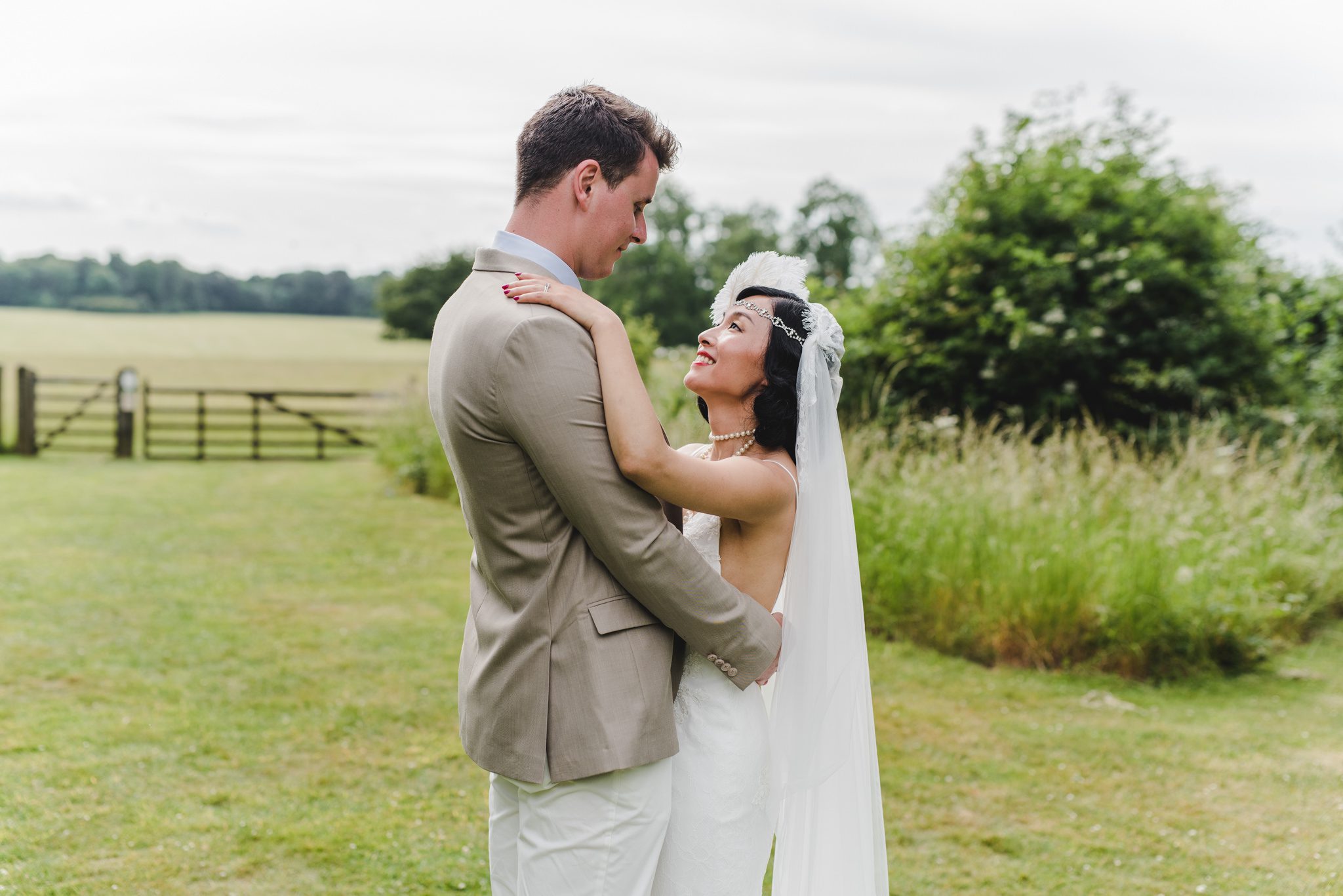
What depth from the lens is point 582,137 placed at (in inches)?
81.7

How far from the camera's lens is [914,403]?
10.4 meters

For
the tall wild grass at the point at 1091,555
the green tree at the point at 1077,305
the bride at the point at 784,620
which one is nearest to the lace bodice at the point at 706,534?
the bride at the point at 784,620

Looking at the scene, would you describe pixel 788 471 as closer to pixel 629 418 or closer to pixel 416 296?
pixel 629 418

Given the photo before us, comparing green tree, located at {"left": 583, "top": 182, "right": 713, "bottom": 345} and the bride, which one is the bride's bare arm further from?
green tree, located at {"left": 583, "top": 182, "right": 713, "bottom": 345}

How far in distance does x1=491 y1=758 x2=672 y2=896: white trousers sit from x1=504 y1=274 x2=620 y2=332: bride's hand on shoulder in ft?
3.02

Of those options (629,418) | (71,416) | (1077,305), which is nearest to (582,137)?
(629,418)

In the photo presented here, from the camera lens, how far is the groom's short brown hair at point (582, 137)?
2.08 metres

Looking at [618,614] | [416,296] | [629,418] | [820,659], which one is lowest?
[820,659]

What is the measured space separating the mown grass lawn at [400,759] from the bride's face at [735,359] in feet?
8.37

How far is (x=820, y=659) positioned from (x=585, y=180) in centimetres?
134

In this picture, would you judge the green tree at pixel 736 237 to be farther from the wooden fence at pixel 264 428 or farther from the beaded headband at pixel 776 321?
the beaded headband at pixel 776 321


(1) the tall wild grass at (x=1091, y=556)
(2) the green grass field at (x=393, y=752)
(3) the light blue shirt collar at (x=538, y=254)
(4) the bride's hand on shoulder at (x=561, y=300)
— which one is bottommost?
(2) the green grass field at (x=393, y=752)

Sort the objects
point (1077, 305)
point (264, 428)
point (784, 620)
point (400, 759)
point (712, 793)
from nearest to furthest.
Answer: point (712, 793) → point (784, 620) → point (400, 759) → point (1077, 305) → point (264, 428)

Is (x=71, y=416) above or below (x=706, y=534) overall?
below
